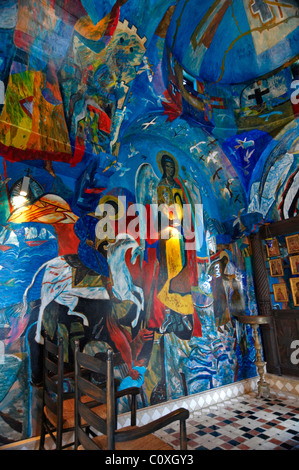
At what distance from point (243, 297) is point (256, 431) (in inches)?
128

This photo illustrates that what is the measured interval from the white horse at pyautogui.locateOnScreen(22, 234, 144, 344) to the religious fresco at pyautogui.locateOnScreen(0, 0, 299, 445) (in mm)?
21

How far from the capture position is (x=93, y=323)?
4332 mm

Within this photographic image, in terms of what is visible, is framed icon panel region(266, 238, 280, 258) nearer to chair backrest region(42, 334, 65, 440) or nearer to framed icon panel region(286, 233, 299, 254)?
framed icon panel region(286, 233, 299, 254)

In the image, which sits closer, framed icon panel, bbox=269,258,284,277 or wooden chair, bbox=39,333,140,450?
wooden chair, bbox=39,333,140,450

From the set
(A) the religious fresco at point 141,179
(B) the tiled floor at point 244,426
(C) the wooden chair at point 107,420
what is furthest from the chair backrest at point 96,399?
(B) the tiled floor at point 244,426

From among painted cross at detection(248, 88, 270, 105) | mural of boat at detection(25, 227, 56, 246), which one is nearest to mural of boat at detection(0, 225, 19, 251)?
mural of boat at detection(25, 227, 56, 246)

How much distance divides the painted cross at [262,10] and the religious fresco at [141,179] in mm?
55

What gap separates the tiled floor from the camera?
403 centimetres

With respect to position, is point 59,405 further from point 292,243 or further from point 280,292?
point 292,243

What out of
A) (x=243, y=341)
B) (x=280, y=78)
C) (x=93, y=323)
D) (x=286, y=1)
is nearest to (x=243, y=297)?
(x=243, y=341)

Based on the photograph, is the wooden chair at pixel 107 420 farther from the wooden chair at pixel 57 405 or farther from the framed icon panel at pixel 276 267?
the framed icon panel at pixel 276 267

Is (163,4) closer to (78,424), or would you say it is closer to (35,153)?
(35,153)

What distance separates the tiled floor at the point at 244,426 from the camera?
4.03 meters

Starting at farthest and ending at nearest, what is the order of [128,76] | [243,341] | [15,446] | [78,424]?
1. [243,341]
2. [128,76]
3. [15,446]
4. [78,424]
